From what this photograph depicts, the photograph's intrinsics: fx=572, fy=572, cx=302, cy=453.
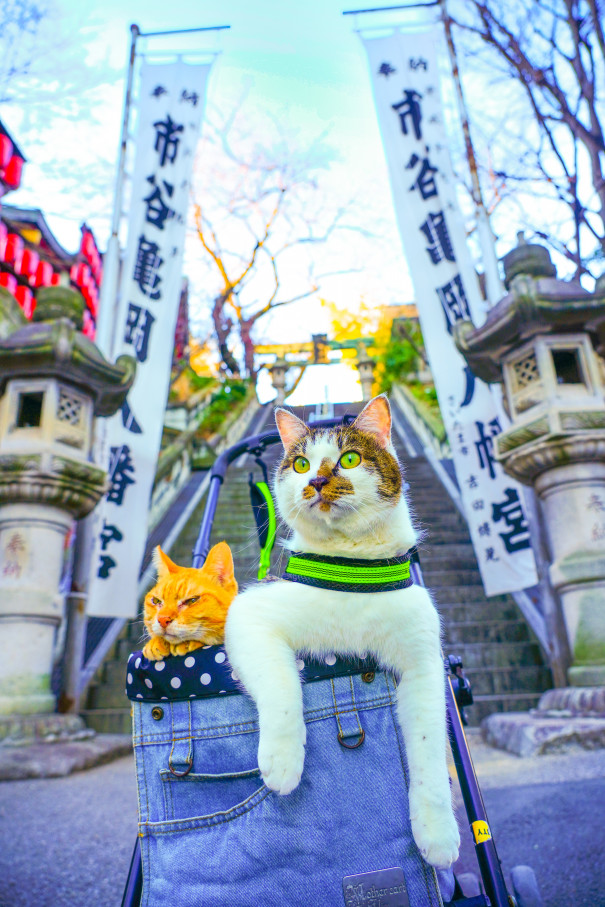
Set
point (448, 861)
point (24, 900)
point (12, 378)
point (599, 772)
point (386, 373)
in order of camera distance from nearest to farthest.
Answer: point (448, 861)
point (24, 900)
point (599, 772)
point (12, 378)
point (386, 373)

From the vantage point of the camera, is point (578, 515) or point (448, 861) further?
point (578, 515)

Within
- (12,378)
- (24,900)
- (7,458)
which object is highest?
(12,378)

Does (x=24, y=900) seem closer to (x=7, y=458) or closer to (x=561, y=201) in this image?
(x=7, y=458)

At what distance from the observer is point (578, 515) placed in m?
4.68

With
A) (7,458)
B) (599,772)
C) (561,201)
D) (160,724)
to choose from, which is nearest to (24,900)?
(160,724)

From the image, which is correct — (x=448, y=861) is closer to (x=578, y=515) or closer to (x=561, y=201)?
(x=578, y=515)

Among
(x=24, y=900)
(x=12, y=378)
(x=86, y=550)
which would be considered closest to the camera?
(x=24, y=900)

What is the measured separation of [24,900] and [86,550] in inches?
148

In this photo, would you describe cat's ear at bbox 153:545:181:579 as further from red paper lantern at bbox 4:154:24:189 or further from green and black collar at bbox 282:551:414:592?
red paper lantern at bbox 4:154:24:189

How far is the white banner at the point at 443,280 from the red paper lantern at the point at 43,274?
1116 centimetres

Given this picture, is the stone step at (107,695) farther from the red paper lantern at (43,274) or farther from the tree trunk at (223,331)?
the tree trunk at (223,331)

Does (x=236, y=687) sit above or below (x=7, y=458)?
below

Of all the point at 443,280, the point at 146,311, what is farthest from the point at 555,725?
the point at 146,311

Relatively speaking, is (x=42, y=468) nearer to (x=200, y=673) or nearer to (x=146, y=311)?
(x=146, y=311)
